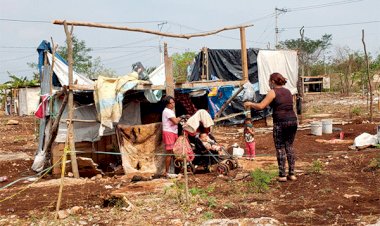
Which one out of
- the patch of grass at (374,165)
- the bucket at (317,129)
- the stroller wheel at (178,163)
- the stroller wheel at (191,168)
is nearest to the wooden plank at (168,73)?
the stroller wheel at (178,163)

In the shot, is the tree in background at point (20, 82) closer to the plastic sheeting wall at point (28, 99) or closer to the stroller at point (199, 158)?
the plastic sheeting wall at point (28, 99)

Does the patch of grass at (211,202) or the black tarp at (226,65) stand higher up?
the black tarp at (226,65)

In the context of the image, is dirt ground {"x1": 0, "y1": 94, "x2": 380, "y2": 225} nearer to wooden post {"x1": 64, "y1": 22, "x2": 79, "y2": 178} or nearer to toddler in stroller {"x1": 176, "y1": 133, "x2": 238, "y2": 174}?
toddler in stroller {"x1": 176, "y1": 133, "x2": 238, "y2": 174}

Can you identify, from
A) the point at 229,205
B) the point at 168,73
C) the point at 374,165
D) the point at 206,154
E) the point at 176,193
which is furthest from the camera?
the point at 168,73

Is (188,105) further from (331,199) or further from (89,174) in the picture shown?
(331,199)

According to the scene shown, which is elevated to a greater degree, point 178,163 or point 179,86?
point 179,86

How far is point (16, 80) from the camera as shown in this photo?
102 feet

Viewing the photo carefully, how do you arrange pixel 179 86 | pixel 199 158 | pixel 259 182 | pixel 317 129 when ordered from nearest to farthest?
pixel 259 182 → pixel 199 158 → pixel 179 86 → pixel 317 129

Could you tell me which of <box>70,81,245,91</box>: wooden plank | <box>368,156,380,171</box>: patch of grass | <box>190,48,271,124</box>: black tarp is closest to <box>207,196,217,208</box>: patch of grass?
<box>368,156,380,171</box>: patch of grass

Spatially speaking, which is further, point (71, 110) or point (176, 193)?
point (71, 110)

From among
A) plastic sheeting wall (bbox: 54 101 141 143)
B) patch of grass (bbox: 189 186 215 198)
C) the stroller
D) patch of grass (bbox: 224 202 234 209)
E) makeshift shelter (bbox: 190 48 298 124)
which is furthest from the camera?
makeshift shelter (bbox: 190 48 298 124)

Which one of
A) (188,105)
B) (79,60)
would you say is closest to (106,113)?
(188,105)

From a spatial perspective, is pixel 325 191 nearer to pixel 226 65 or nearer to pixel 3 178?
pixel 3 178

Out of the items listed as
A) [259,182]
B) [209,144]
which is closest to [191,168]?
[209,144]
